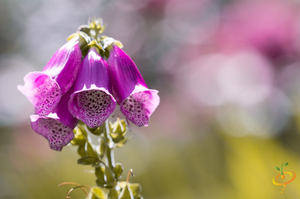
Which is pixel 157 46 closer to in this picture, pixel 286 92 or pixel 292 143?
pixel 286 92

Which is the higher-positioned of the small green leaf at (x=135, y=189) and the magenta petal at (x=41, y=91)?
the magenta petal at (x=41, y=91)

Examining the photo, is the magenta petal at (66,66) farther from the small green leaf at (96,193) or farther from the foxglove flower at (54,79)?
the small green leaf at (96,193)

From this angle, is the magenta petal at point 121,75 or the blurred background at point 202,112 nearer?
the magenta petal at point 121,75

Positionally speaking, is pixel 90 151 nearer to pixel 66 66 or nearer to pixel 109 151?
A: pixel 109 151

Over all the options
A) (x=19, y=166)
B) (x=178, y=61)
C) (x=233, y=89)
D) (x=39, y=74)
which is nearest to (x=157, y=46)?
(x=178, y=61)

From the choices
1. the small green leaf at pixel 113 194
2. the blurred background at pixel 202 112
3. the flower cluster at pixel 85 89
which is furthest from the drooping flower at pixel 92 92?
the blurred background at pixel 202 112

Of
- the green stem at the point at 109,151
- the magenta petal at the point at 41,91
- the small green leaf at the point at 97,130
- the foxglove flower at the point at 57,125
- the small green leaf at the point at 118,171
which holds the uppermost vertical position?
the magenta petal at the point at 41,91

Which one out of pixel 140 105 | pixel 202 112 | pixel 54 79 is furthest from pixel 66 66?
pixel 202 112
